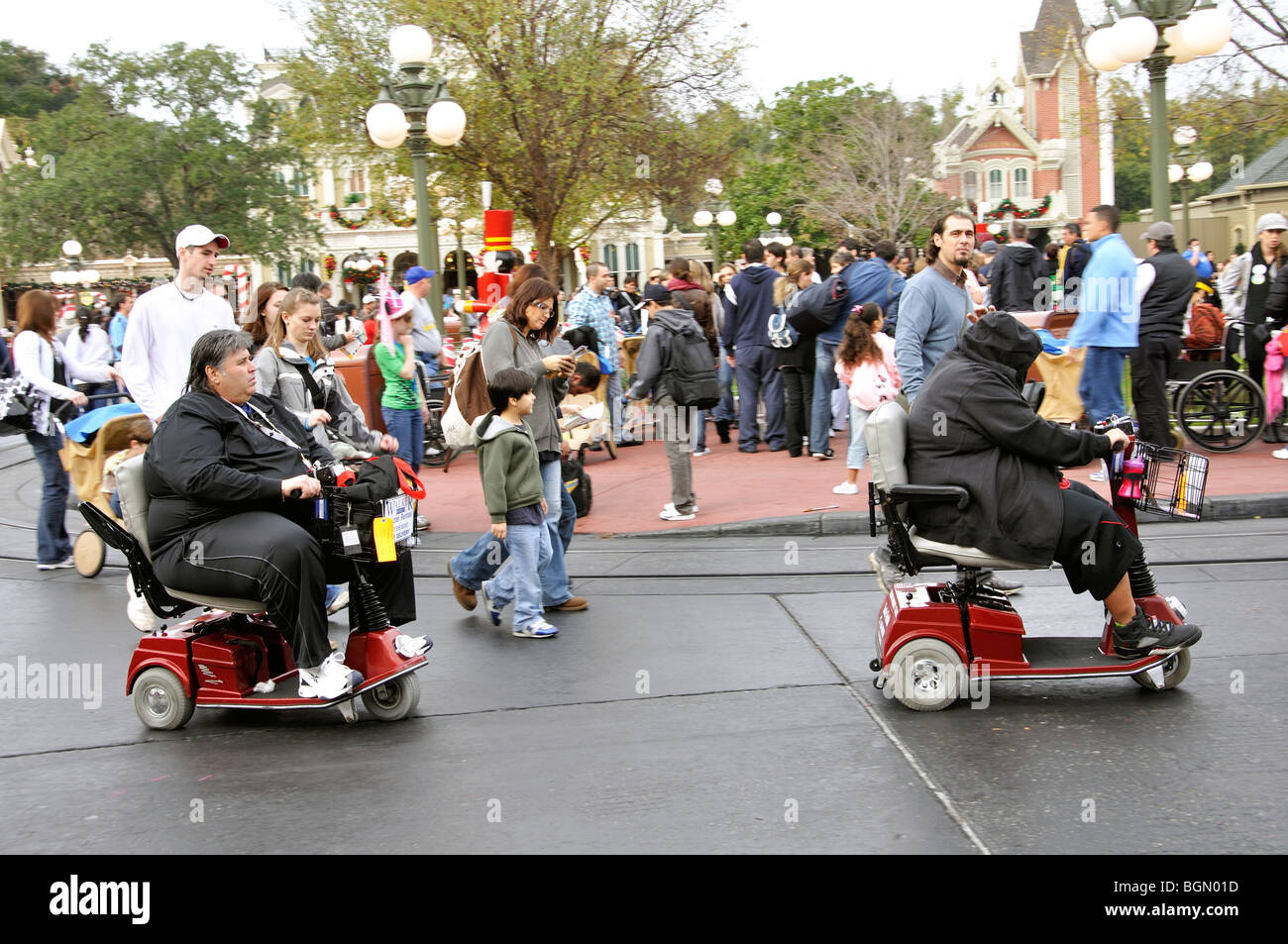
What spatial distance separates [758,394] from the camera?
39.8 feet

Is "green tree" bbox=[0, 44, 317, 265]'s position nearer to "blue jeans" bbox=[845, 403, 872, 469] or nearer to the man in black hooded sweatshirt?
"blue jeans" bbox=[845, 403, 872, 469]

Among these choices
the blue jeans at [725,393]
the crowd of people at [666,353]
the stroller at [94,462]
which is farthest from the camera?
the blue jeans at [725,393]

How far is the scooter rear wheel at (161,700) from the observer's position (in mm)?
5105

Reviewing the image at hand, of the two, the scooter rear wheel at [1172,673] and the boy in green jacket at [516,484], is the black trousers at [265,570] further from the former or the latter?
the scooter rear wheel at [1172,673]

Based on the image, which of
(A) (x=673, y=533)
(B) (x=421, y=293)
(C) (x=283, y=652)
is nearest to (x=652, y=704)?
(C) (x=283, y=652)

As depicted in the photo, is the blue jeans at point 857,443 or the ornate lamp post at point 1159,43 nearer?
the blue jeans at point 857,443

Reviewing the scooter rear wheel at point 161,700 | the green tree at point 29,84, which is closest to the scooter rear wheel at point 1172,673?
the scooter rear wheel at point 161,700

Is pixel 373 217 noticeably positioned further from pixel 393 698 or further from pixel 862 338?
pixel 393 698

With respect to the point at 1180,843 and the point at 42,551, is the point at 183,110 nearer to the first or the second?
the point at 42,551

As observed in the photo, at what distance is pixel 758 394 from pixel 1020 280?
3.09 meters

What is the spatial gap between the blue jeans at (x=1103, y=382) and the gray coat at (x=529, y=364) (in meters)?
4.50

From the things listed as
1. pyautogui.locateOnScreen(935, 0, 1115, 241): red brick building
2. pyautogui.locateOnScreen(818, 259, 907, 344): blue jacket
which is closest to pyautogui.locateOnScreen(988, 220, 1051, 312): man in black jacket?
pyautogui.locateOnScreen(818, 259, 907, 344): blue jacket

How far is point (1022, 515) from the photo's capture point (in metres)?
4.80
